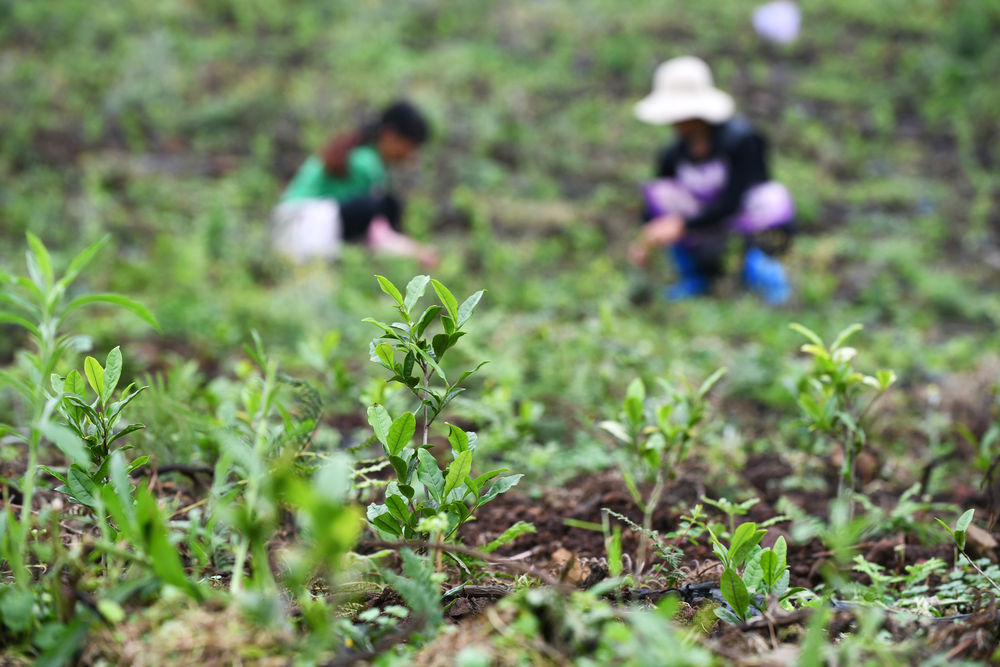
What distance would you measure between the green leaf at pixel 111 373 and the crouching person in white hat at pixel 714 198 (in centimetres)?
481

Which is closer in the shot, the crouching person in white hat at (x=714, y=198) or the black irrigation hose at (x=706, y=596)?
the black irrigation hose at (x=706, y=596)

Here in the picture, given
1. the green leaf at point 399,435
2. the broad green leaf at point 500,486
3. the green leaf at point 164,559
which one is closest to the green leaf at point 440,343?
the green leaf at point 399,435

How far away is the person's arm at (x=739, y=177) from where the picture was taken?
236 inches

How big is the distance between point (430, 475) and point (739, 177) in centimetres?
534

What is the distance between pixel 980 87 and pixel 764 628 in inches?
432

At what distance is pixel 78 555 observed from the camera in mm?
1036

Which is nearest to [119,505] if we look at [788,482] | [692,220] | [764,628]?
[764,628]

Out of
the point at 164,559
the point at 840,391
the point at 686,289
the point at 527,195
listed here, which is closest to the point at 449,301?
the point at 164,559

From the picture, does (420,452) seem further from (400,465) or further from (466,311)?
(466,311)

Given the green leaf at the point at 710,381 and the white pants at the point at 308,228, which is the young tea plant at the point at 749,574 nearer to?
the green leaf at the point at 710,381

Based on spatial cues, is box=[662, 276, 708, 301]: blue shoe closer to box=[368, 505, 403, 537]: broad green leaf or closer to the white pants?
the white pants

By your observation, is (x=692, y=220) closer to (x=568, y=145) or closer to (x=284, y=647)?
(x=568, y=145)

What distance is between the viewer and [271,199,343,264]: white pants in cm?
594

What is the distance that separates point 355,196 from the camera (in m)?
6.60
